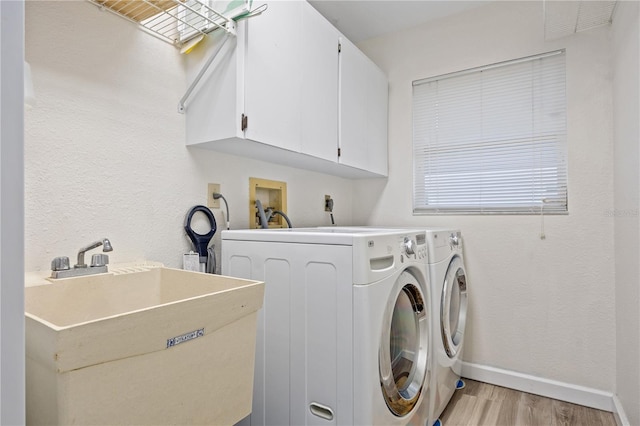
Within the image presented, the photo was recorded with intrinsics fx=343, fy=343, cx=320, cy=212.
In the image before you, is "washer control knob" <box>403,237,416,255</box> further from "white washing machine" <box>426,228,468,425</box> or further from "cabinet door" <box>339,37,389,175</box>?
"cabinet door" <box>339,37,389,175</box>

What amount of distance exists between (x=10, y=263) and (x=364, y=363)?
100 centimetres

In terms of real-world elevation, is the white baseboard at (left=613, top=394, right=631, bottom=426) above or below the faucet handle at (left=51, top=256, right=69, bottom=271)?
below

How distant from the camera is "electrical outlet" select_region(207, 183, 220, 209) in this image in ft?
5.48

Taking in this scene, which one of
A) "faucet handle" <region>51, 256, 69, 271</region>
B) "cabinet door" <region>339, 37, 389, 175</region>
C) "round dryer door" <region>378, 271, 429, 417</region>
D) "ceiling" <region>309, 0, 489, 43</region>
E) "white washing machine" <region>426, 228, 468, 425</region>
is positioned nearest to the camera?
"faucet handle" <region>51, 256, 69, 271</region>

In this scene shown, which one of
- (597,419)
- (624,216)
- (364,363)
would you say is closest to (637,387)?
(597,419)

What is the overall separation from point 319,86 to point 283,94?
1.06 ft

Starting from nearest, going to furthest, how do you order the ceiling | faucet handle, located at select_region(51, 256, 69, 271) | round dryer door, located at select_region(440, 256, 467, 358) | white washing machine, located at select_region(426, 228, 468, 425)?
faucet handle, located at select_region(51, 256, 69, 271) → white washing machine, located at select_region(426, 228, 468, 425) → round dryer door, located at select_region(440, 256, 467, 358) → the ceiling

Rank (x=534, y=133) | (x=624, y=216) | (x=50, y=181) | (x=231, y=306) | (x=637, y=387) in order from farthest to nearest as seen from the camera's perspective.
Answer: (x=534, y=133) → (x=624, y=216) → (x=637, y=387) → (x=50, y=181) → (x=231, y=306)

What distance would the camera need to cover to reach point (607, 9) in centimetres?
178

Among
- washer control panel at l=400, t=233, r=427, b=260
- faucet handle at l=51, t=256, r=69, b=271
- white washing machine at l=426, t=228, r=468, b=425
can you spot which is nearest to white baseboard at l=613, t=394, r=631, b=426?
white washing machine at l=426, t=228, r=468, b=425

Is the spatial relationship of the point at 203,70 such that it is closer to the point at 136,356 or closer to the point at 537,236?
the point at 136,356

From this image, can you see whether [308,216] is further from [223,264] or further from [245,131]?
[245,131]

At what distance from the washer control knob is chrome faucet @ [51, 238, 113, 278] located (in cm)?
109

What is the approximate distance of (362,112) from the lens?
89.0 inches
